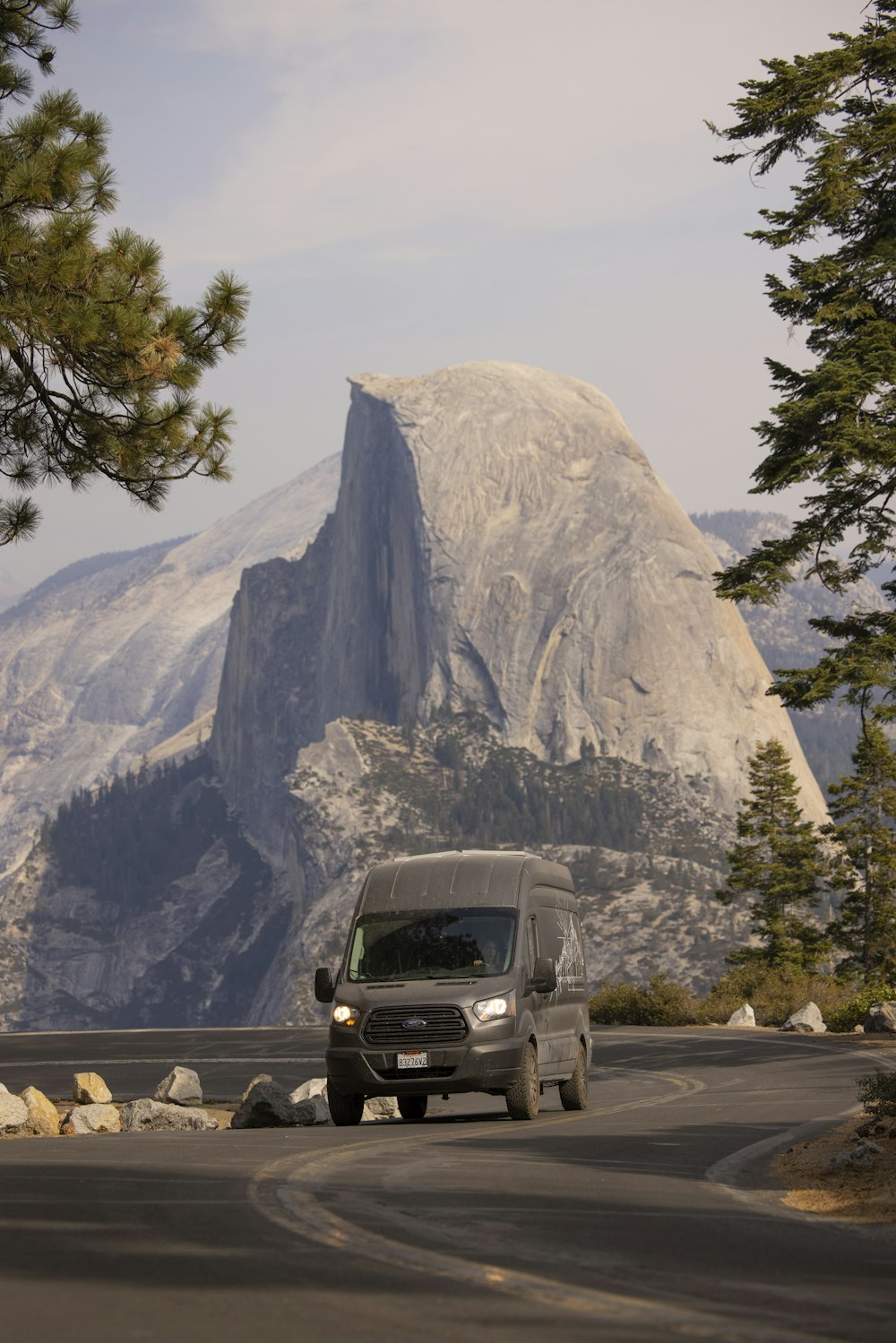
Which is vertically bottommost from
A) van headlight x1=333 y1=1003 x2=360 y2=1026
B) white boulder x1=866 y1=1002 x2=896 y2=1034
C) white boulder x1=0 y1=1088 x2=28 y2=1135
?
white boulder x1=866 y1=1002 x2=896 y2=1034

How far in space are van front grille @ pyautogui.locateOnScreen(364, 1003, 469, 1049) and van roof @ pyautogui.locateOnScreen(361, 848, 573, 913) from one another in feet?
4.10

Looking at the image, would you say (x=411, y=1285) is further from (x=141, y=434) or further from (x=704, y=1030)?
(x=704, y=1030)

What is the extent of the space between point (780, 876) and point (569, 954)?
41.1 metres

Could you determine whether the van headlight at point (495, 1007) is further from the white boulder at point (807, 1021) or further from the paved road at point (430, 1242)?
the white boulder at point (807, 1021)

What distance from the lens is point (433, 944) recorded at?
16.8m

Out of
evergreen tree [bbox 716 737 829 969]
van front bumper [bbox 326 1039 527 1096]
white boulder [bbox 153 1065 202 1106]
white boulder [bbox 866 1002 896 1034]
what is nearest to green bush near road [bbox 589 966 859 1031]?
white boulder [bbox 866 1002 896 1034]

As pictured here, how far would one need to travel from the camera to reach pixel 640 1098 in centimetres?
2117

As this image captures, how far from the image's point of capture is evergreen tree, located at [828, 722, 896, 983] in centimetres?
5503

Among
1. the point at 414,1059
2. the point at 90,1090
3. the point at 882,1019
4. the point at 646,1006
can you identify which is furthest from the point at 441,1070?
the point at 646,1006

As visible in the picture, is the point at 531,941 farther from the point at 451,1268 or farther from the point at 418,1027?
the point at 451,1268

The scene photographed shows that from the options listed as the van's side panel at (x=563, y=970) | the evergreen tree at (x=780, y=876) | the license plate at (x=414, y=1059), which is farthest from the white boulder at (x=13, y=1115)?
the evergreen tree at (x=780, y=876)

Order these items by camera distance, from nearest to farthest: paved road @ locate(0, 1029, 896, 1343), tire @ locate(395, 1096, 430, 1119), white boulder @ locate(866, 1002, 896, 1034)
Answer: paved road @ locate(0, 1029, 896, 1343), tire @ locate(395, 1096, 430, 1119), white boulder @ locate(866, 1002, 896, 1034)

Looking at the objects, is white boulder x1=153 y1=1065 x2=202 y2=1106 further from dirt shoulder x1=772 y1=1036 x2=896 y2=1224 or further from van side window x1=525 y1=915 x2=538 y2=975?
dirt shoulder x1=772 y1=1036 x2=896 y2=1224

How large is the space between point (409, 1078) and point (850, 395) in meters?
13.7
